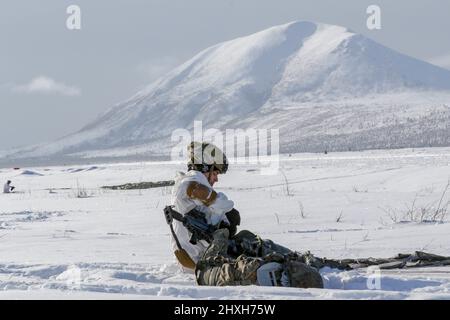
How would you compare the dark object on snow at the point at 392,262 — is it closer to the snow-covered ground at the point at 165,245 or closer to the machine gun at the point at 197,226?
the snow-covered ground at the point at 165,245

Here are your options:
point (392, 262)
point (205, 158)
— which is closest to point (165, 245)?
point (205, 158)

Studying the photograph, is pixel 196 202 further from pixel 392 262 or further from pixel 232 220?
pixel 392 262

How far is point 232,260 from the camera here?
5363 millimetres

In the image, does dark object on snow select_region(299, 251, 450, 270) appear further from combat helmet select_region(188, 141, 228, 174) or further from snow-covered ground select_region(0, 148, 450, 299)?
combat helmet select_region(188, 141, 228, 174)

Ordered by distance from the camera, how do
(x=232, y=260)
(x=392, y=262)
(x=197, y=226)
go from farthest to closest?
(x=392, y=262) < (x=197, y=226) < (x=232, y=260)

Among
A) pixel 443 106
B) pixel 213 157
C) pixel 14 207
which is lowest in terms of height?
pixel 14 207

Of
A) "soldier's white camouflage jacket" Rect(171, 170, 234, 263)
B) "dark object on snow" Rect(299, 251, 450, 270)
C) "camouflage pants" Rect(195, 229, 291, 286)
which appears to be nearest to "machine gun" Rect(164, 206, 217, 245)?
"soldier's white camouflage jacket" Rect(171, 170, 234, 263)

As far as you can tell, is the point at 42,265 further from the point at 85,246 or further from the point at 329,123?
the point at 329,123

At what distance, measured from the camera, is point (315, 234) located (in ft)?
30.3

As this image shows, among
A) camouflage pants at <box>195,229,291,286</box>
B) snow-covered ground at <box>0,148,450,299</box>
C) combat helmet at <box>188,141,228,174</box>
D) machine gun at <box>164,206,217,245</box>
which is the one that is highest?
combat helmet at <box>188,141,228,174</box>

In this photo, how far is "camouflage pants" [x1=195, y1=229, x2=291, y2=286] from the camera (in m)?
5.08

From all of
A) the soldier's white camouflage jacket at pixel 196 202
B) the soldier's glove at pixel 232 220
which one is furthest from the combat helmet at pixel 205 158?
the soldier's glove at pixel 232 220

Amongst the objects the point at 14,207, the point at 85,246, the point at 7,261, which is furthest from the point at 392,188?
the point at 7,261
